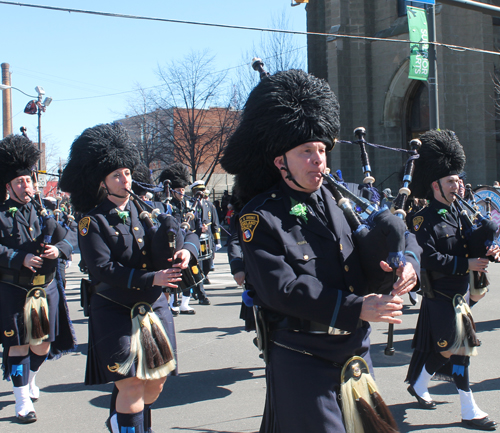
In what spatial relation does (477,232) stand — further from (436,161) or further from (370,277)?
(370,277)

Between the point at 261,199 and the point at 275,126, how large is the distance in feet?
1.20

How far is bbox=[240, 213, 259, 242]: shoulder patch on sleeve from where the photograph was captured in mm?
2635

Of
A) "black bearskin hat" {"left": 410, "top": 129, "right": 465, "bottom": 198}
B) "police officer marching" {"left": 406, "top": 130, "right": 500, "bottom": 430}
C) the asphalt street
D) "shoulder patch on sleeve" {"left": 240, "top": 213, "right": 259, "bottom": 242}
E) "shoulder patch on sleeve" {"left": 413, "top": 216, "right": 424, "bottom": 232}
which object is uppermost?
"black bearskin hat" {"left": 410, "top": 129, "right": 465, "bottom": 198}

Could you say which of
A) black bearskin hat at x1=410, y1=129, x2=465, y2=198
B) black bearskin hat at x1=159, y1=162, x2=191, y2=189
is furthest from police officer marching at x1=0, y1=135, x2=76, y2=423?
black bearskin hat at x1=159, y1=162, x2=191, y2=189

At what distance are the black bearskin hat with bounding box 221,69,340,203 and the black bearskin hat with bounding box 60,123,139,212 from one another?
4.75 feet

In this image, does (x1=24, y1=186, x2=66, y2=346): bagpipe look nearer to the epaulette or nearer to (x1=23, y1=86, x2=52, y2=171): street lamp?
the epaulette

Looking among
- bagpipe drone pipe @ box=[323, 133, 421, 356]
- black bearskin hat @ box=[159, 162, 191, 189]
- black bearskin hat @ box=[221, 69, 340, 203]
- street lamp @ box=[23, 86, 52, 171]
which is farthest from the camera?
street lamp @ box=[23, 86, 52, 171]

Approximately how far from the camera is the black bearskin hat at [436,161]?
5.05 meters

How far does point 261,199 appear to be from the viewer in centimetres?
278

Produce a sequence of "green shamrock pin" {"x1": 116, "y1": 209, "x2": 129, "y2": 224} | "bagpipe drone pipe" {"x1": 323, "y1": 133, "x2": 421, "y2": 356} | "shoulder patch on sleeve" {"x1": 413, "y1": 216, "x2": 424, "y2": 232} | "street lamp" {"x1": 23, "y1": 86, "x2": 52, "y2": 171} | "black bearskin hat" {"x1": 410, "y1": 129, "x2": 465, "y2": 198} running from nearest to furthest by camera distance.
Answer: "bagpipe drone pipe" {"x1": 323, "y1": 133, "x2": 421, "y2": 356}, "green shamrock pin" {"x1": 116, "y1": 209, "x2": 129, "y2": 224}, "shoulder patch on sleeve" {"x1": 413, "y1": 216, "x2": 424, "y2": 232}, "black bearskin hat" {"x1": 410, "y1": 129, "x2": 465, "y2": 198}, "street lamp" {"x1": 23, "y1": 86, "x2": 52, "y2": 171}

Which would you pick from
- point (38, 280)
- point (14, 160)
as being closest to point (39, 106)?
point (14, 160)

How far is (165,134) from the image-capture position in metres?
27.5

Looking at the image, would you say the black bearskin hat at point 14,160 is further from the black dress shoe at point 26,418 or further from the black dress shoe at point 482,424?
the black dress shoe at point 482,424

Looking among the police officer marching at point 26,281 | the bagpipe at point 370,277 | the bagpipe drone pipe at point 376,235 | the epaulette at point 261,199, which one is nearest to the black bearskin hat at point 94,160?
the police officer marching at point 26,281
